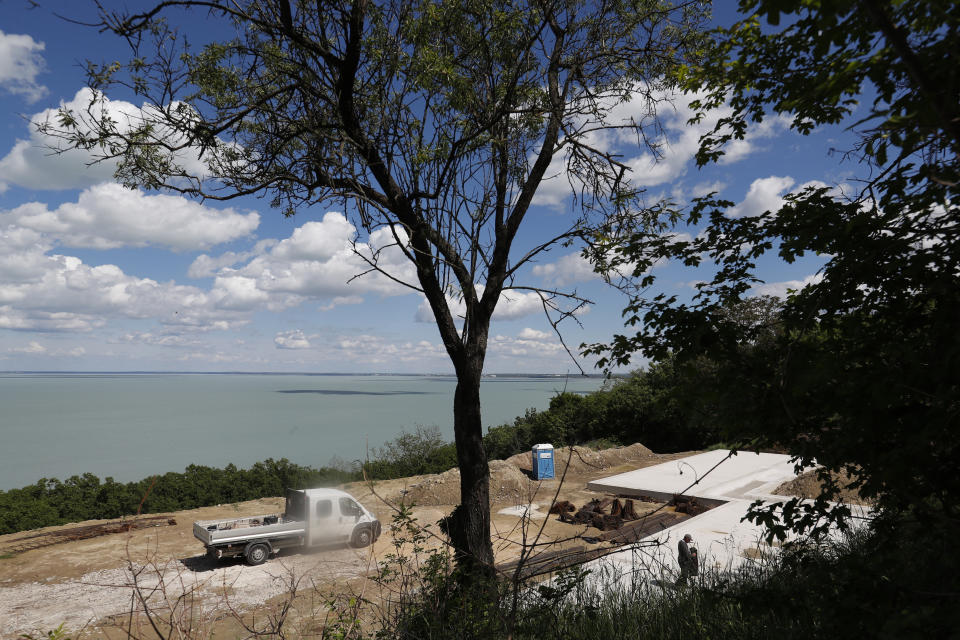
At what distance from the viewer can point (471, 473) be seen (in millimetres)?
6023

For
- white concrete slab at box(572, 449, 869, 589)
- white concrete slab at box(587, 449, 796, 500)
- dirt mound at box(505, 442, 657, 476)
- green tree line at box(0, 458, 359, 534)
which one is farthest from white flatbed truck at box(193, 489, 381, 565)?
dirt mound at box(505, 442, 657, 476)

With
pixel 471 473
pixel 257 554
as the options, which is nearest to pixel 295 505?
pixel 257 554

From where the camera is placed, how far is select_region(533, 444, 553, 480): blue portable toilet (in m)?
18.7

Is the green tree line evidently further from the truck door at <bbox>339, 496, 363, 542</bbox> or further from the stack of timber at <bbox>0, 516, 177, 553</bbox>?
the truck door at <bbox>339, 496, 363, 542</bbox>

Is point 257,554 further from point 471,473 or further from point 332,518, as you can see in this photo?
point 471,473

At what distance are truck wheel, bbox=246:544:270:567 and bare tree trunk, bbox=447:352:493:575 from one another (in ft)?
22.5

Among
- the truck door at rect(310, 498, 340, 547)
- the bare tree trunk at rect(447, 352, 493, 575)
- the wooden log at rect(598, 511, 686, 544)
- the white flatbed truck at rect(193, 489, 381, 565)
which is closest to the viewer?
the bare tree trunk at rect(447, 352, 493, 575)

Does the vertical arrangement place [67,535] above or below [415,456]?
above

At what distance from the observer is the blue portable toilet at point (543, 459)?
61.4 ft

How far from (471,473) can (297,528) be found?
7.62 metres

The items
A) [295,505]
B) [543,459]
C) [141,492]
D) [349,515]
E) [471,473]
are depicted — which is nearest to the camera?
[471,473]

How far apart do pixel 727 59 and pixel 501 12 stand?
2792mm

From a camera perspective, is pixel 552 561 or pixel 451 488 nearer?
pixel 552 561

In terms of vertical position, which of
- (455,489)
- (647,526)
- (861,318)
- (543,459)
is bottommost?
(455,489)
